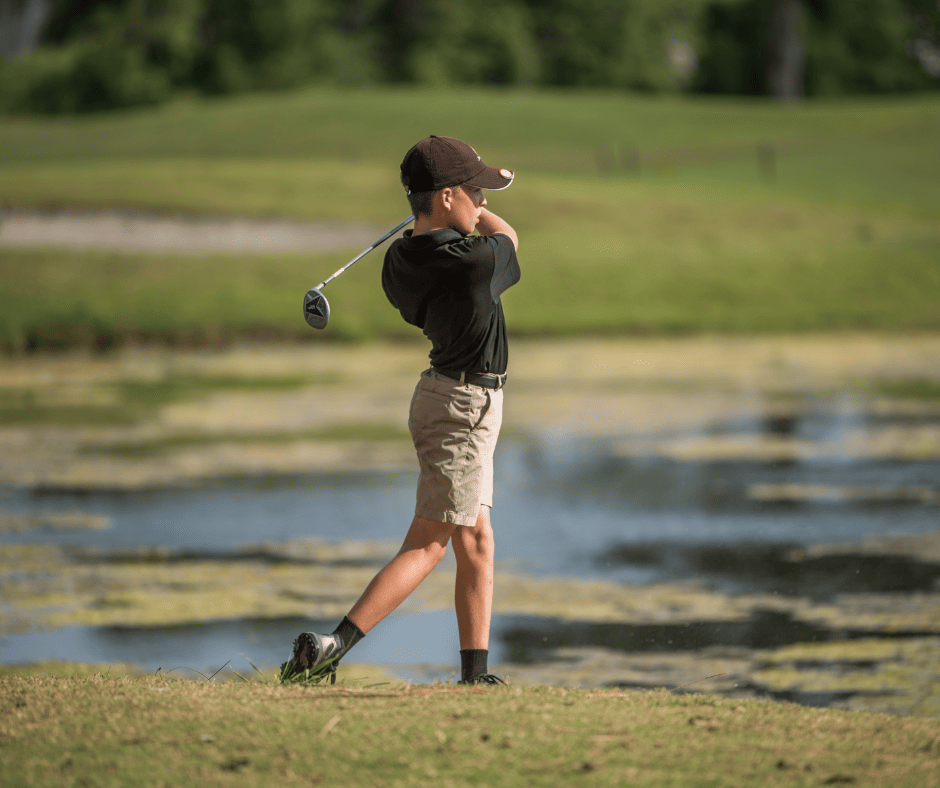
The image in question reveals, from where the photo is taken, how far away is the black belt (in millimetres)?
4789

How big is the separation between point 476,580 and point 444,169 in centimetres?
139

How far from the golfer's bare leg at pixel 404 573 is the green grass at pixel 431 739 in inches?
13.2

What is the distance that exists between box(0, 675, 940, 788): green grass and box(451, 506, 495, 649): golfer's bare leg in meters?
0.39

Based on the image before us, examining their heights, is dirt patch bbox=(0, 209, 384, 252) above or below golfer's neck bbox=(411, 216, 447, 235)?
above

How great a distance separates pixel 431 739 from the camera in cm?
392

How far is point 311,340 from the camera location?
18859 millimetres

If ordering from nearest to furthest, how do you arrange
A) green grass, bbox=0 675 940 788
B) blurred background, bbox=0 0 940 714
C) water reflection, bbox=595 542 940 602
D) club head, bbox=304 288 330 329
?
green grass, bbox=0 675 940 788 < club head, bbox=304 288 330 329 < blurred background, bbox=0 0 940 714 < water reflection, bbox=595 542 940 602

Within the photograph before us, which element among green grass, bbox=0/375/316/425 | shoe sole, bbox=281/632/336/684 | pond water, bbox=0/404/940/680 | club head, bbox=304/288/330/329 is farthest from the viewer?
green grass, bbox=0/375/316/425

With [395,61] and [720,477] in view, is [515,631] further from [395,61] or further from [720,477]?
[395,61]

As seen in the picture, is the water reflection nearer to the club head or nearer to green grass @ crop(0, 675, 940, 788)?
green grass @ crop(0, 675, 940, 788)

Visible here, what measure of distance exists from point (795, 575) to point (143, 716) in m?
4.02

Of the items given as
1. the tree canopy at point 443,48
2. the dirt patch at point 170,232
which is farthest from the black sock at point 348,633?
the tree canopy at point 443,48

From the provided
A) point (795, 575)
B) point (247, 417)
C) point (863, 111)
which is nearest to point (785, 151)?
point (863, 111)

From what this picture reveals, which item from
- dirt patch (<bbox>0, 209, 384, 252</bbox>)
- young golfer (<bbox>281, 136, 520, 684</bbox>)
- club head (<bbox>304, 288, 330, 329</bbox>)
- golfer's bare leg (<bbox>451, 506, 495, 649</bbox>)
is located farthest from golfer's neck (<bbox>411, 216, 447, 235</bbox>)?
dirt patch (<bbox>0, 209, 384, 252</bbox>)
